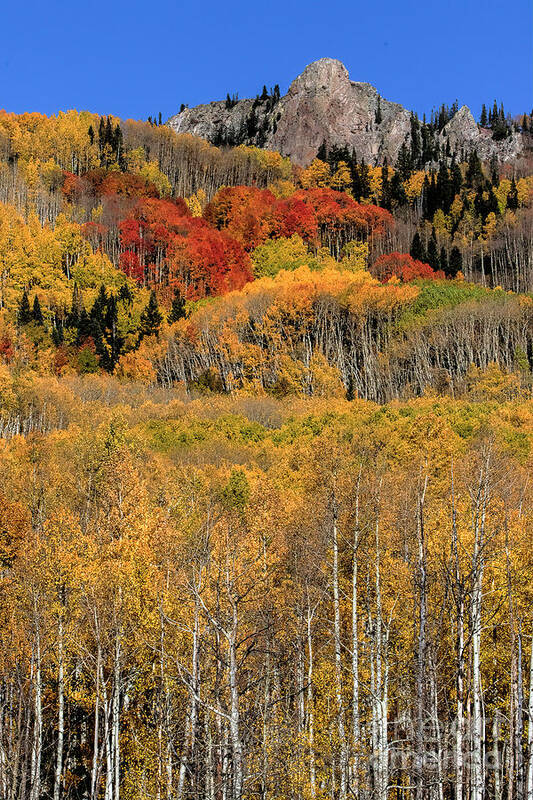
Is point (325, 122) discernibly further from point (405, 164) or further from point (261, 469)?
point (261, 469)

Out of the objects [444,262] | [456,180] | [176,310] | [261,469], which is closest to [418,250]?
[444,262]

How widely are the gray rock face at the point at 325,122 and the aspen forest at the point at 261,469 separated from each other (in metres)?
8.16

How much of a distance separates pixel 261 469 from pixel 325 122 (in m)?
141

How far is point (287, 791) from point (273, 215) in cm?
9995

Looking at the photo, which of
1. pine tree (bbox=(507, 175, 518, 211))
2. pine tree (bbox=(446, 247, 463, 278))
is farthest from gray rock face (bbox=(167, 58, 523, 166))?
pine tree (bbox=(446, 247, 463, 278))

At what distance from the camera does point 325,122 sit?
174500 millimetres

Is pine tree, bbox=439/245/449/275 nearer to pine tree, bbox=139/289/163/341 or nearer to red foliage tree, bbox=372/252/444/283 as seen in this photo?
red foliage tree, bbox=372/252/444/283

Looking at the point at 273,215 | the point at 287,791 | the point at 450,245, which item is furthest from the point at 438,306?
the point at 287,791

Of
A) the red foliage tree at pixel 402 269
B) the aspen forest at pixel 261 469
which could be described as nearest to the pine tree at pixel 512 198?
the aspen forest at pixel 261 469

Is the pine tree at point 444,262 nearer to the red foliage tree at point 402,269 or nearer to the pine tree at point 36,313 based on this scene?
the red foliage tree at point 402,269

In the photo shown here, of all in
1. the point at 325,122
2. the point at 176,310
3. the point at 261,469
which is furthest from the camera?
the point at 325,122

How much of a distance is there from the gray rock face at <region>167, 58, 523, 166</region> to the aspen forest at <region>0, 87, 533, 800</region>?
8158 mm

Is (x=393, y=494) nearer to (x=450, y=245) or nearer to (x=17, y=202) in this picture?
(x=450, y=245)

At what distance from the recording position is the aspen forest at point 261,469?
19047 millimetres
